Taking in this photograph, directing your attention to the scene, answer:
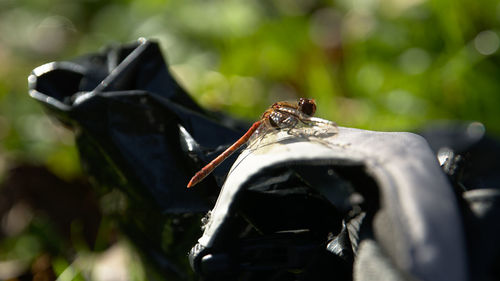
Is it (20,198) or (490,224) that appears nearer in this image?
(490,224)

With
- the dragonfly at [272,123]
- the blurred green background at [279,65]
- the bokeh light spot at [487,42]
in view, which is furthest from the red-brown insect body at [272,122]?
the bokeh light spot at [487,42]

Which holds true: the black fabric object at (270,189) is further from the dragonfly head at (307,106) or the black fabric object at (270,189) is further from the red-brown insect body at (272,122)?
the dragonfly head at (307,106)

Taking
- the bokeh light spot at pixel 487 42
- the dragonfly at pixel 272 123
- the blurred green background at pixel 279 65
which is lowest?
the blurred green background at pixel 279 65

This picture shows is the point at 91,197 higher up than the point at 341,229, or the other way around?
the point at 341,229

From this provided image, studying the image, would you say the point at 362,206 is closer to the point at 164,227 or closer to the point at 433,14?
the point at 164,227

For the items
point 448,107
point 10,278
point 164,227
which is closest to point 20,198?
point 10,278

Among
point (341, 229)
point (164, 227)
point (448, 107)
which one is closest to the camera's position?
point (341, 229)
